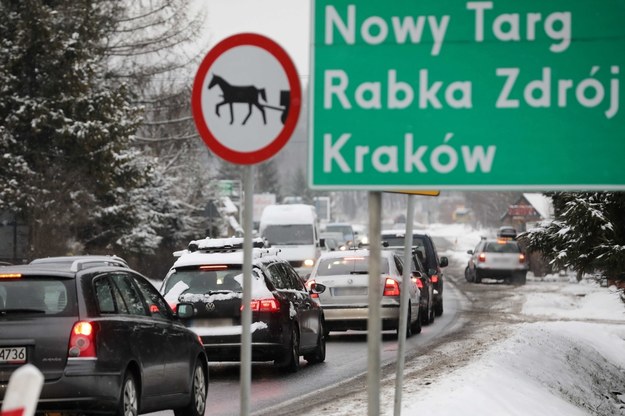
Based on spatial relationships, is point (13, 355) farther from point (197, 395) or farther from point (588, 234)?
point (588, 234)

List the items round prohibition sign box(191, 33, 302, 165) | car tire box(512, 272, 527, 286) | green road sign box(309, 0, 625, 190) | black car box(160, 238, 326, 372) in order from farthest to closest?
1. car tire box(512, 272, 527, 286)
2. black car box(160, 238, 326, 372)
3. round prohibition sign box(191, 33, 302, 165)
4. green road sign box(309, 0, 625, 190)

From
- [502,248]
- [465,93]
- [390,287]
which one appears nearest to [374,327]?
[465,93]

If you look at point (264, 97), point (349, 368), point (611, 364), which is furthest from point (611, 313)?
point (264, 97)

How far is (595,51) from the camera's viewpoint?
606cm

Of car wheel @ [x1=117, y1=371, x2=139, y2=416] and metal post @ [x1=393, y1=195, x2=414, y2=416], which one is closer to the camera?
metal post @ [x1=393, y1=195, x2=414, y2=416]

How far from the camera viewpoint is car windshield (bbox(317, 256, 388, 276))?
23.4 metres

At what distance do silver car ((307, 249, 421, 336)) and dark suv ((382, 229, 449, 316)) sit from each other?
6.40 metres

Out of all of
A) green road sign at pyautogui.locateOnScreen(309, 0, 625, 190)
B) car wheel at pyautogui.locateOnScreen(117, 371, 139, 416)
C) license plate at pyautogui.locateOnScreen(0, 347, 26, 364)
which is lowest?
car wheel at pyautogui.locateOnScreen(117, 371, 139, 416)

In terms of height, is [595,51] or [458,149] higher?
[595,51]

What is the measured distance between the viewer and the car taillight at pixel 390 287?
2319 cm

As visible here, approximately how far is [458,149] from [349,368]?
12348mm

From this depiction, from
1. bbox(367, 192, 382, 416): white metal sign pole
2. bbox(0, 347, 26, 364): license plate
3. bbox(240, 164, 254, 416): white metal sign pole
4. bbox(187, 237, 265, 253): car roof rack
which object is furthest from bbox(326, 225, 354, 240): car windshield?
bbox(367, 192, 382, 416): white metal sign pole

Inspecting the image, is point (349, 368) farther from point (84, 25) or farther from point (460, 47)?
point (84, 25)

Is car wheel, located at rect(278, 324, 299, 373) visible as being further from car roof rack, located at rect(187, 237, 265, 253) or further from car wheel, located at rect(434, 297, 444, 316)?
car wheel, located at rect(434, 297, 444, 316)
